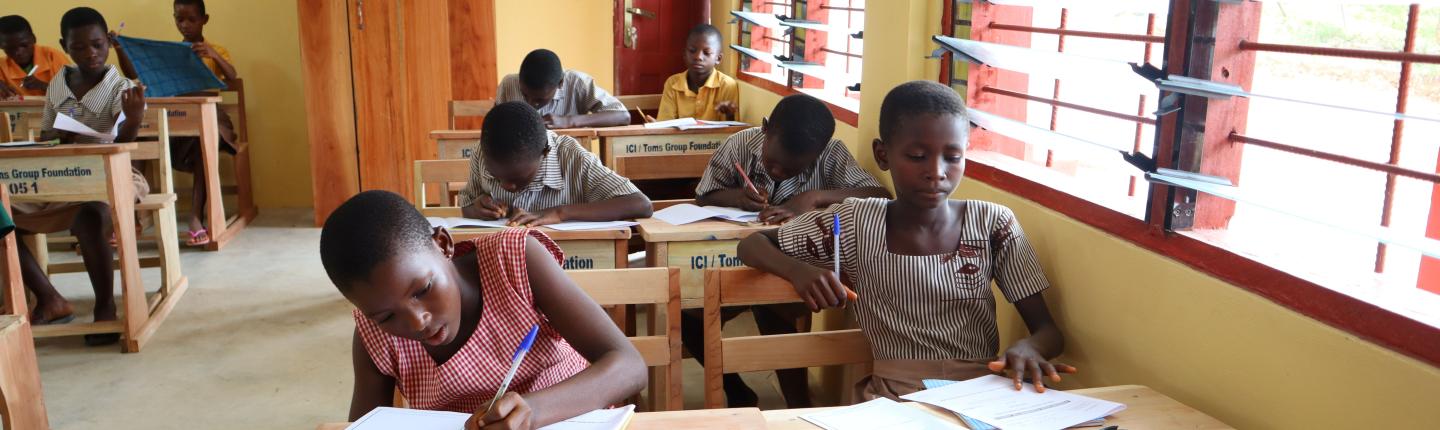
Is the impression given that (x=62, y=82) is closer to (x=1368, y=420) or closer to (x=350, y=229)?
(x=350, y=229)

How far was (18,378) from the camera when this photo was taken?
2637 millimetres

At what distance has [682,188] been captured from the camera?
466 centimetres

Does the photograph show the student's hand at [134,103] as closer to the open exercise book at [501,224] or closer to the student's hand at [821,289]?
the open exercise book at [501,224]

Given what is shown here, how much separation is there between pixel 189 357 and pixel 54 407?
52cm

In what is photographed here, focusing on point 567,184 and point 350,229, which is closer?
point 350,229

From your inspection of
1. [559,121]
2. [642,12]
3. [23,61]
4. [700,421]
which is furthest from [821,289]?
[23,61]

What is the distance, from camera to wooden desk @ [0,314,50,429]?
2547 millimetres

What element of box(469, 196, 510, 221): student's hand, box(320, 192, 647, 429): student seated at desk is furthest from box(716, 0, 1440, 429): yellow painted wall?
box(469, 196, 510, 221): student's hand

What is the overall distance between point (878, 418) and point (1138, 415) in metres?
0.38

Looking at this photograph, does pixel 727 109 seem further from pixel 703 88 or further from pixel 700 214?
pixel 700 214

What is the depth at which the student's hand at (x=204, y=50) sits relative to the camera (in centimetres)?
602

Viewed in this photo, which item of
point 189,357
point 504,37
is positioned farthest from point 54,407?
point 504,37

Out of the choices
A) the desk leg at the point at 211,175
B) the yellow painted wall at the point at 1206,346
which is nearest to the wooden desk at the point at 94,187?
the desk leg at the point at 211,175

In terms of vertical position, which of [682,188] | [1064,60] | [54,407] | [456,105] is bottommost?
[54,407]
